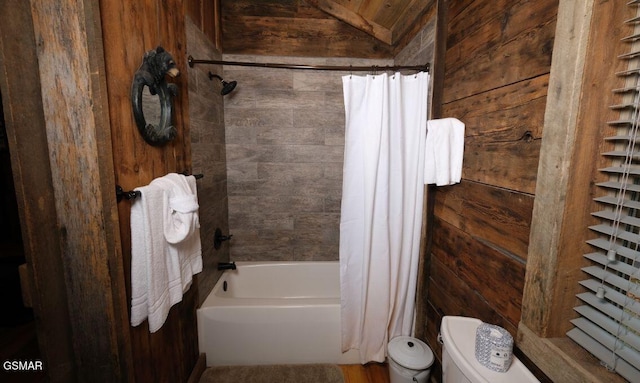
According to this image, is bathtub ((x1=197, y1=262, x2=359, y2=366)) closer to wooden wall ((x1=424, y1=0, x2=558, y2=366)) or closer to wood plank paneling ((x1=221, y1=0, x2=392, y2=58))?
wooden wall ((x1=424, y1=0, x2=558, y2=366))

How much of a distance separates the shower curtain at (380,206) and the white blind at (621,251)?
0.90 metres

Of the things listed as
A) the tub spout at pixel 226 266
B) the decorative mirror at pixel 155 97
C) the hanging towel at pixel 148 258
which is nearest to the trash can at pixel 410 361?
the hanging towel at pixel 148 258

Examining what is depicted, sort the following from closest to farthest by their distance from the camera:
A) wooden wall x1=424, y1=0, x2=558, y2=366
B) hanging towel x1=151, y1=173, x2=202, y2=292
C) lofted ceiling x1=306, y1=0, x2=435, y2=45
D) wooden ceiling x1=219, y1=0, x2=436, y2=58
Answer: wooden wall x1=424, y1=0, x2=558, y2=366, hanging towel x1=151, y1=173, x2=202, y2=292, lofted ceiling x1=306, y1=0, x2=435, y2=45, wooden ceiling x1=219, y1=0, x2=436, y2=58

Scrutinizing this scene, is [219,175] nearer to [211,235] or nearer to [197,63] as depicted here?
[211,235]

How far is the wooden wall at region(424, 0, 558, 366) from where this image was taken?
88cm

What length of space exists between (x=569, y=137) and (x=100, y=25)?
1484 millimetres

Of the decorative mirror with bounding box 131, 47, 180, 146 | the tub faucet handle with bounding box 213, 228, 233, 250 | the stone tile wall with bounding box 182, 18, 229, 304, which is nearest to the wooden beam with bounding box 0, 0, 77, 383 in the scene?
the decorative mirror with bounding box 131, 47, 180, 146

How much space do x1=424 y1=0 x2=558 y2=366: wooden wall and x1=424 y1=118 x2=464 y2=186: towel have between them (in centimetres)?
4

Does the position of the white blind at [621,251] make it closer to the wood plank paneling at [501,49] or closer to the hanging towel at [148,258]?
the wood plank paneling at [501,49]

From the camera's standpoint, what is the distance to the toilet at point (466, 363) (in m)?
0.81

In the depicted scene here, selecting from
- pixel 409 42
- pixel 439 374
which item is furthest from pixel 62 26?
pixel 439 374

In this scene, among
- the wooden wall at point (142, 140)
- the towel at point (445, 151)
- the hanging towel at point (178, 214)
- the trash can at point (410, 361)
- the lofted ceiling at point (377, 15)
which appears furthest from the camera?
the lofted ceiling at point (377, 15)

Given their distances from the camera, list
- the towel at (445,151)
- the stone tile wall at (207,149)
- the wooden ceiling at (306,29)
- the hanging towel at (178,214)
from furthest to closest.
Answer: the wooden ceiling at (306,29) → the stone tile wall at (207,149) → the towel at (445,151) → the hanging towel at (178,214)

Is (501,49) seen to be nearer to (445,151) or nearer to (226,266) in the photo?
(445,151)
